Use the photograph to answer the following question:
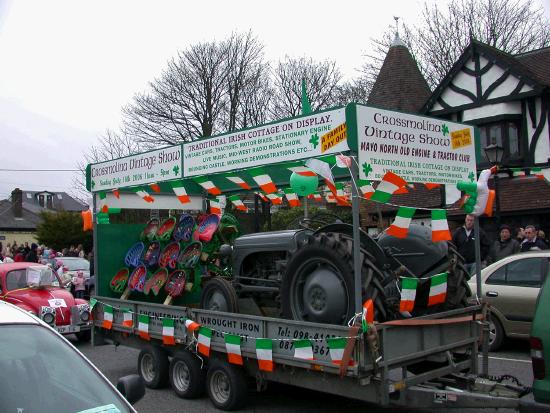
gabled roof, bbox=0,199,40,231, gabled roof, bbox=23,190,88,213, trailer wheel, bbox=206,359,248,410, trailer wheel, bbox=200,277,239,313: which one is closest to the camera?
trailer wheel, bbox=206,359,248,410

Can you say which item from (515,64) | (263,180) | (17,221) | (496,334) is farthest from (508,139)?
(17,221)

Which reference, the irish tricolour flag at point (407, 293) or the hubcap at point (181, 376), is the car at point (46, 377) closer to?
the irish tricolour flag at point (407, 293)

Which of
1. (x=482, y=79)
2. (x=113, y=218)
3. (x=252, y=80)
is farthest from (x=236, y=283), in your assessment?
(x=252, y=80)

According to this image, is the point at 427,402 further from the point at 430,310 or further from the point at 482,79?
the point at 482,79

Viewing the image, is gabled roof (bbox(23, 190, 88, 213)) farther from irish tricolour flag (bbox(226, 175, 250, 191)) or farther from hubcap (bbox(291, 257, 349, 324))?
hubcap (bbox(291, 257, 349, 324))

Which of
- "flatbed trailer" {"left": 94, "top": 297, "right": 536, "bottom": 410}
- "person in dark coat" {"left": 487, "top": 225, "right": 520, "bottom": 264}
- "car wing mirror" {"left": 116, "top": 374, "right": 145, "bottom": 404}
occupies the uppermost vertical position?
"person in dark coat" {"left": 487, "top": 225, "right": 520, "bottom": 264}

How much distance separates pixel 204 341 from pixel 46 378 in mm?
3416

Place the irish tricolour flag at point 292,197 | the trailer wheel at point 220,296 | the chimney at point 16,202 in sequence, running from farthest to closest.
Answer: the chimney at point 16,202 < the irish tricolour flag at point 292,197 < the trailer wheel at point 220,296

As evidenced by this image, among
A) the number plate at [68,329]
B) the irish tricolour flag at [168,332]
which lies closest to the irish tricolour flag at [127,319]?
the irish tricolour flag at [168,332]

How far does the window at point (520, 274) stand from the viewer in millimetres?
9148

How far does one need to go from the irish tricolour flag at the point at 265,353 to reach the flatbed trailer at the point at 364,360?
6 centimetres

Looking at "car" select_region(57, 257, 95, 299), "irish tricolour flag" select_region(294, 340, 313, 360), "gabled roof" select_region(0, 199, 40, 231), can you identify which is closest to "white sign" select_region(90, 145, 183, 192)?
"irish tricolour flag" select_region(294, 340, 313, 360)

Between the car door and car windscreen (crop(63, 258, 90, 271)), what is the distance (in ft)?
42.6

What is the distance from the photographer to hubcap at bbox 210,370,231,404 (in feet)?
21.2
